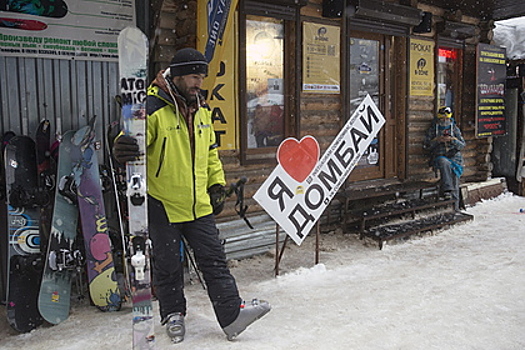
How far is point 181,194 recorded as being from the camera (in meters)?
3.36

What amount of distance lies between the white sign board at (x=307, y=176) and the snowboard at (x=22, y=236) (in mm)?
1884

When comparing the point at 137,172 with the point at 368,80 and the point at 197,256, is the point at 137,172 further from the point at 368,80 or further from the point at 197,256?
the point at 368,80

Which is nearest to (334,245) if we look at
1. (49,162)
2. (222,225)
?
(222,225)

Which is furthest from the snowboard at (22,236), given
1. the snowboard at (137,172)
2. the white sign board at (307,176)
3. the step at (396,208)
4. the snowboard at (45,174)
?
the step at (396,208)

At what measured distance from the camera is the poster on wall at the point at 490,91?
30.2 feet

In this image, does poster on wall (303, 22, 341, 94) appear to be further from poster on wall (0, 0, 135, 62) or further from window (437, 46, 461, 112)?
window (437, 46, 461, 112)

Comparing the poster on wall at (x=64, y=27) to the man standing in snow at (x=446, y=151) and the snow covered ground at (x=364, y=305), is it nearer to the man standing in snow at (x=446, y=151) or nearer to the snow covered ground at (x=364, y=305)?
the snow covered ground at (x=364, y=305)

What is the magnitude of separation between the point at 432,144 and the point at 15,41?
20.2 feet

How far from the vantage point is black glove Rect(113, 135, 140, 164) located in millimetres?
2906

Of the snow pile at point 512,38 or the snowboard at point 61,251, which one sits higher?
the snow pile at point 512,38

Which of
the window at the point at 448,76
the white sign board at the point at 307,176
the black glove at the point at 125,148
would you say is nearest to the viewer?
the black glove at the point at 125,148

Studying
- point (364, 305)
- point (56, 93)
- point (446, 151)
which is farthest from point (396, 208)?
point (56, 93)

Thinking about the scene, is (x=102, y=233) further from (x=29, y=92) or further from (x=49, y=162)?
(x=29, y=92)

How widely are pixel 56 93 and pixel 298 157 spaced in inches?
87.9
